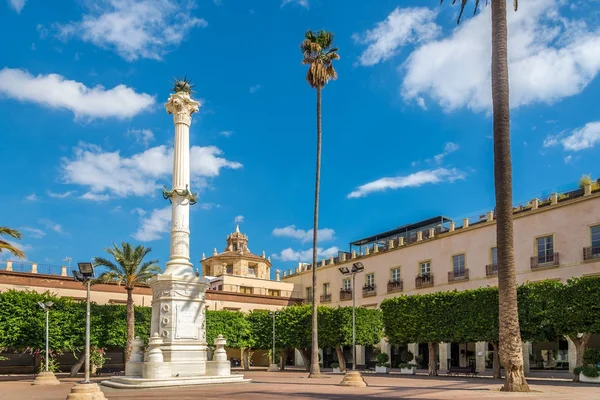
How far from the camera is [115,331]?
43781 millimetres

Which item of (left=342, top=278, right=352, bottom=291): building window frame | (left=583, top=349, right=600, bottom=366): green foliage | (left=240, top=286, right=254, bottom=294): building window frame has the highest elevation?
(left=342, top=278, right=352, bottom=291): building window frame

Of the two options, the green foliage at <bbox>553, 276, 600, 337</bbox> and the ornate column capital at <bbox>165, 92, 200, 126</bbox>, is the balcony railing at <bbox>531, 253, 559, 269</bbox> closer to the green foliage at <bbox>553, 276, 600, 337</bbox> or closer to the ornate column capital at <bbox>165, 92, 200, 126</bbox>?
the green foliage at <bbox>553, 276, 600, 337</bbox>

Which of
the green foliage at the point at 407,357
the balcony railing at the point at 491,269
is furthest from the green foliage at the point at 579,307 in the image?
the green foliage at the point at 407,357

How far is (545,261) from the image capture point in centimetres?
4203

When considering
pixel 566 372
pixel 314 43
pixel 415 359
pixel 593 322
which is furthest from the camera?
pixel 415 359

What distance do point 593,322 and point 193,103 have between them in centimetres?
2353

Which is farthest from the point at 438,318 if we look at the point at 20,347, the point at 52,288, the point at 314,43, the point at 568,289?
the point at 52,288

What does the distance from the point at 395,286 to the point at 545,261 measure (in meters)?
16.0

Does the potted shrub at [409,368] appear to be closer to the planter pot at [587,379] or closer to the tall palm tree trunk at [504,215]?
the planter pot at [587,379]

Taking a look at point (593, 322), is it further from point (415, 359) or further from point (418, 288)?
point (418, 288)

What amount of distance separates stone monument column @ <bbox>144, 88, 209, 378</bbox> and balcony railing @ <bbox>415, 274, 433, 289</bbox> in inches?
1090

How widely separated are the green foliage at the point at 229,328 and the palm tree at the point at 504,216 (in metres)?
32.6

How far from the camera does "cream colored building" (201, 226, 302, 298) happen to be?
66.4 meters

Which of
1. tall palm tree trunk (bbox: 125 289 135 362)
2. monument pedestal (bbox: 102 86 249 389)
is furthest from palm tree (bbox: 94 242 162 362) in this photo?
monument pedestal (bbox: 102 86 249 389)
